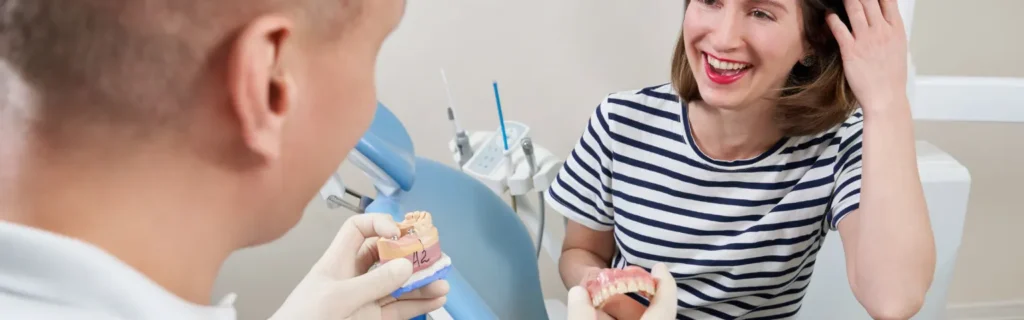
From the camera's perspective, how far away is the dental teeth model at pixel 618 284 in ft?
2.67

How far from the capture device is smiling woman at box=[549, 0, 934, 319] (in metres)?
0.83

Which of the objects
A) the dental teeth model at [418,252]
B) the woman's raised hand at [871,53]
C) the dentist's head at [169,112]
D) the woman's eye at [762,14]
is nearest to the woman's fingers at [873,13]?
the woman's raised hand at [871,53]

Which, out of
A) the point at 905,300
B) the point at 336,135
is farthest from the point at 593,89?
the point at 336,135

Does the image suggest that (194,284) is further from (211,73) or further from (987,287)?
(987,287)

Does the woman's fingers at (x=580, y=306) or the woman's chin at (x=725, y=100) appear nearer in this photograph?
the woman's fingers at (x=580, y=306)

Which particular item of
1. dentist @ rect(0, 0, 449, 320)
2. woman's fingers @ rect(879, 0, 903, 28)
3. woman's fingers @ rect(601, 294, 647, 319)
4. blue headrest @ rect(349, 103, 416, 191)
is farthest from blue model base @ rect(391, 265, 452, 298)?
woman's fingers @ rect(879, 0, 903, 28)

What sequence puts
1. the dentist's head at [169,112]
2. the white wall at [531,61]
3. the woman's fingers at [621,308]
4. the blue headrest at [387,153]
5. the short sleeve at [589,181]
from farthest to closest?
the white wall at [531,61]
the short sleeve at [589,181]
the woman's fingers at [621,308]
the blue headrest at [387,153]
the dentist's head at [169,112]

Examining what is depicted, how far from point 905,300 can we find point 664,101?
41cm

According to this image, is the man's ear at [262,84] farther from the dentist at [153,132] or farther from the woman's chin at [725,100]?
the woman's chin at [725,100]

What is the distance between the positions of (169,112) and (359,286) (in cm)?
43

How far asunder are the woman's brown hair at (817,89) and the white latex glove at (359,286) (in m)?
0.51

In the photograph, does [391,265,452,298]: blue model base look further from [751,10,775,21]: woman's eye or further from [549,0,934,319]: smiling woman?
[751,10,775,21]: woman's eye

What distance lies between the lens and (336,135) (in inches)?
13.9

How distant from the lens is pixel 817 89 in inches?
34.8
